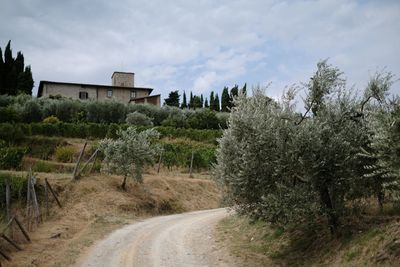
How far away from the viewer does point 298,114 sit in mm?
13375

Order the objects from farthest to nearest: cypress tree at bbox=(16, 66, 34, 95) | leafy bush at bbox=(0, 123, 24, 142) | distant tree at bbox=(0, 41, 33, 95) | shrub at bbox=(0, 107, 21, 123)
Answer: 1. cypress tree at bbox=(16, 66, 34, 95)
2. distant tree at bbox=(0, 41, 33, 95)
3. shrub at bbox=(0, 107, 21, 123)
4. leafy bush at bbox=(0, 123, 24, 142)

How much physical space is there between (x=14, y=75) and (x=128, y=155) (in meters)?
59.5

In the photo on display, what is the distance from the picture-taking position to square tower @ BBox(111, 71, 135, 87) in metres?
95.6

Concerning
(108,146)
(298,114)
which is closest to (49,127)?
(108,146)

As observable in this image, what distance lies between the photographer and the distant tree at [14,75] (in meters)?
75.9

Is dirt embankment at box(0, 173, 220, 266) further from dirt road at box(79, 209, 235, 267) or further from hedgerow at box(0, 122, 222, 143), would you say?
hedgerow at box(0, 122, 222, 143)

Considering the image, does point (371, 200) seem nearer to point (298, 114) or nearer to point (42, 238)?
point (298, 114)

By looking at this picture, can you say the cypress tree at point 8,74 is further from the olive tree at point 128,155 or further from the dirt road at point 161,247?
the dirt road at point 161,247

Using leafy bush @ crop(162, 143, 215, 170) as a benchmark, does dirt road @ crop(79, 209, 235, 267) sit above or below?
below

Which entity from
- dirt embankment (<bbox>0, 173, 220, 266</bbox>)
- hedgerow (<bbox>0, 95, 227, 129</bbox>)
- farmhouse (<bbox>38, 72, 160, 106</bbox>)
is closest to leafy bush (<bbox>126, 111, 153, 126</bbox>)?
hedgerow (<bbox>0, 95, 227, 129</bbox>)

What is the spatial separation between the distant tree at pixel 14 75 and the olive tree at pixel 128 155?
53090mm

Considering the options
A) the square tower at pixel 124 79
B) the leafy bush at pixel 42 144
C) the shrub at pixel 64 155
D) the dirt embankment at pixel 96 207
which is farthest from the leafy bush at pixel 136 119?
the square tower at pixel 124 79

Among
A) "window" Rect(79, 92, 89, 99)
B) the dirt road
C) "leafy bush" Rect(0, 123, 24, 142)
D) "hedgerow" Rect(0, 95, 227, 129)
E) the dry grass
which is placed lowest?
the dirt road

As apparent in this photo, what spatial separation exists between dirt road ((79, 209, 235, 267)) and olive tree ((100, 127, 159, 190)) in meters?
6.35
